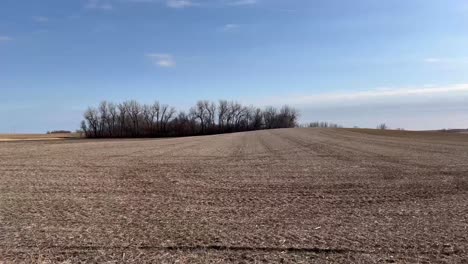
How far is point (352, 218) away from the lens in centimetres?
979

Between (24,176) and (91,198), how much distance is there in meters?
6.29

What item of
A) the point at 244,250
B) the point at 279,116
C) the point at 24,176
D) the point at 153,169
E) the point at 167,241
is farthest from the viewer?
the point at 279,116

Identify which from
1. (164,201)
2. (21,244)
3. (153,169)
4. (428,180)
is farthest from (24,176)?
(428,180)

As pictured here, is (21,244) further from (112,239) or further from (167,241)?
(167,241)

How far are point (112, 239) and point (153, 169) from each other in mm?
12537

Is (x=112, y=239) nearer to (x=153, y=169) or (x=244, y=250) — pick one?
(x=244, y=250)

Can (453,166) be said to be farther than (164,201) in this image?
Yes

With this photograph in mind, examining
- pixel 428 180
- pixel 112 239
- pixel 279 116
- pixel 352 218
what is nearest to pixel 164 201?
pixel 112 239

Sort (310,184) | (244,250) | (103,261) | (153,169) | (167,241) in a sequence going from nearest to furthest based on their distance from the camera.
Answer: (103,261), (244,250), (167,241), (310,184), (153,169)

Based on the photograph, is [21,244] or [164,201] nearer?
[21,244]

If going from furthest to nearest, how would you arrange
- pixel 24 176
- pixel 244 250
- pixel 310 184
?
pixel 24 176 < pixel 310 184 < pixel 244 250

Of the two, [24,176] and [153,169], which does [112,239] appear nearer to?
[24,176]

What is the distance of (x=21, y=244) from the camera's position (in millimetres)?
7598

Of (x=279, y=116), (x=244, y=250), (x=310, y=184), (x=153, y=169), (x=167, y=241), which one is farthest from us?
(x=279, y=116)
